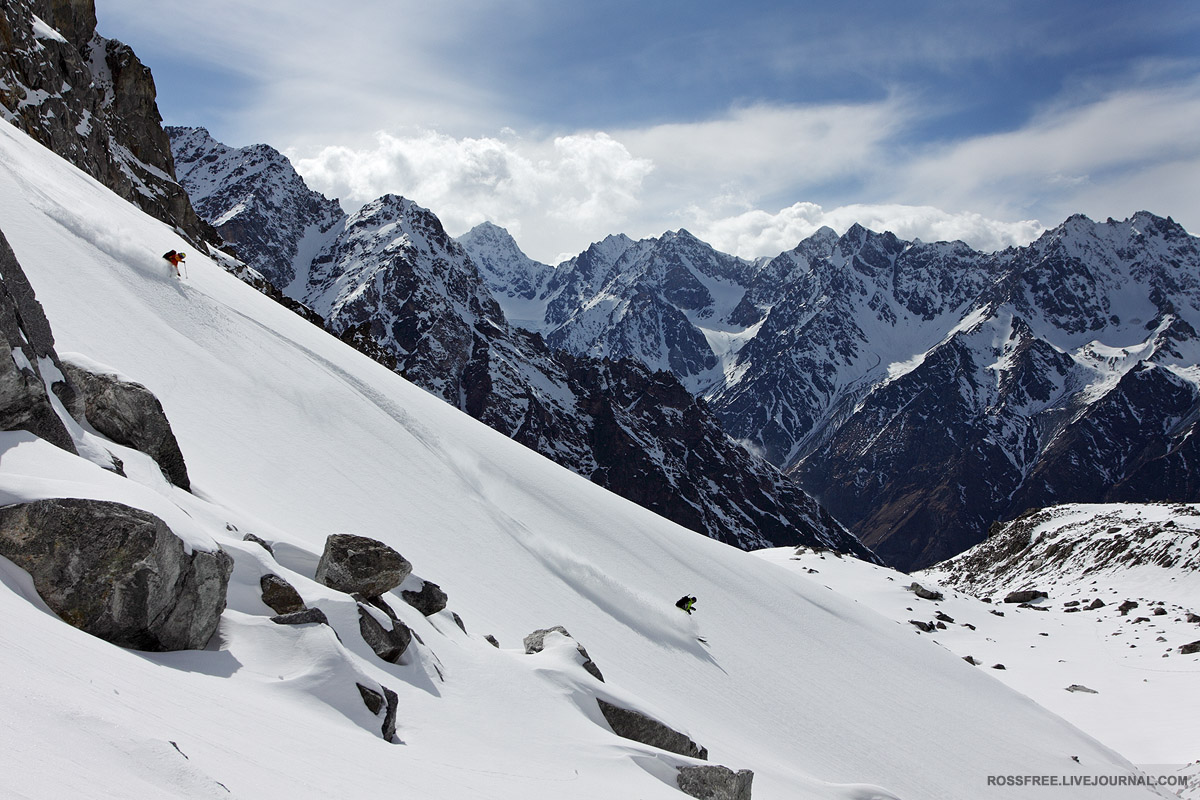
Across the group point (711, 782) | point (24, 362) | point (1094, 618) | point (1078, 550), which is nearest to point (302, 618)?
point (24, 362)

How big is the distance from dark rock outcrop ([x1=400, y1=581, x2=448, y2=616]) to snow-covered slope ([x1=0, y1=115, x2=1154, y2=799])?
22 centimetres

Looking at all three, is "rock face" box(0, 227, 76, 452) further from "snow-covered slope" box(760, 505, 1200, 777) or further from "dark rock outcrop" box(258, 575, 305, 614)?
"snow-covered slope" box(760, 505, 1200, 777)

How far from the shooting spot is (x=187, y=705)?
608 cm

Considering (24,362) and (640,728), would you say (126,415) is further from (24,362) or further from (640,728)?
(640,728)

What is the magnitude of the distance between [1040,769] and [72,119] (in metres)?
63.3

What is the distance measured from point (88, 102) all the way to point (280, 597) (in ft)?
218

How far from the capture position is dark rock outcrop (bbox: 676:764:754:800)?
32.7 feet

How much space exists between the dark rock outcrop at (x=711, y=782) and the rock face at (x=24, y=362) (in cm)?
841

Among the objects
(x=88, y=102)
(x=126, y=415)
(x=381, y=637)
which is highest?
(x=88, y=102)

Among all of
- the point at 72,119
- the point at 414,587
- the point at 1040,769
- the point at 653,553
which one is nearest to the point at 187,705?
the point at 414,587

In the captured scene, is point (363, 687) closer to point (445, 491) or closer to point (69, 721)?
point (69, 721)

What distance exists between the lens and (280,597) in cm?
866

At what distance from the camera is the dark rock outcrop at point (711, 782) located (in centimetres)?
998

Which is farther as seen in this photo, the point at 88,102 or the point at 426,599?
the point at 88,102
